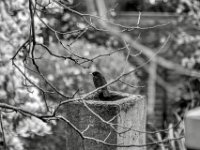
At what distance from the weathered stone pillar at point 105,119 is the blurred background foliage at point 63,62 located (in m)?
0.22

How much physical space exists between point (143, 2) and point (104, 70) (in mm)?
4895

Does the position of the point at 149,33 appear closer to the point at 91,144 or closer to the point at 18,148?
the point at 18,148

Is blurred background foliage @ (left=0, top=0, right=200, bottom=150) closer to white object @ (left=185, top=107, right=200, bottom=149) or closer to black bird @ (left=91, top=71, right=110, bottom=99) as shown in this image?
black bird @ (left=91, top=71, right=110, bottom=99)

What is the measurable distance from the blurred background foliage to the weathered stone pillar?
8.8 inches

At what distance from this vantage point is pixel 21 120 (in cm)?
558

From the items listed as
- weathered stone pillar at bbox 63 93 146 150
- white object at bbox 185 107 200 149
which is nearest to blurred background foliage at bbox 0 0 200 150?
weathered stone pillar at bbox 63 93 146 150

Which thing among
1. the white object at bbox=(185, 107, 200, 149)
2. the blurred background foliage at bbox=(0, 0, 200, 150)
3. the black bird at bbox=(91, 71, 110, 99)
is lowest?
the white object at bbox=(185, 107, 200, 149)

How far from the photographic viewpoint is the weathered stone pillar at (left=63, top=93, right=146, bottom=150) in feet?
11.4

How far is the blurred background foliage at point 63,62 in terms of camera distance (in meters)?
5.30

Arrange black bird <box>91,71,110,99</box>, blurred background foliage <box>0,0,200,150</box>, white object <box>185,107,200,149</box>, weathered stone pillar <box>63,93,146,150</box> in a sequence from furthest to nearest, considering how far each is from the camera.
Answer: blurred background foliage <box>0,0,200,150</box>, black bird <box>91,71,110,99</box>, weathered stone pillar <box>63,93,146,150</box>, white object <box>185,107,200,149</box>

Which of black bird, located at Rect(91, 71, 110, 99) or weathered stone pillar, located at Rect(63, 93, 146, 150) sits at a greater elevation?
black bird, located at Rect(91, 71, 110, 99)

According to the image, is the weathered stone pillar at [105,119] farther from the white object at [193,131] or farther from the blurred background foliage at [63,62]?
the white object at [193,131]

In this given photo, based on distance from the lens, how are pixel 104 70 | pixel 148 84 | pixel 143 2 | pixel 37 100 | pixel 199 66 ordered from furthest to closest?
pixel 143 2 < pixel 148 84 < pixel 199 66 < pixel 104 70 < pixel 37 100

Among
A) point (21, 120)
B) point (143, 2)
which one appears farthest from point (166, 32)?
point (21, 120)
